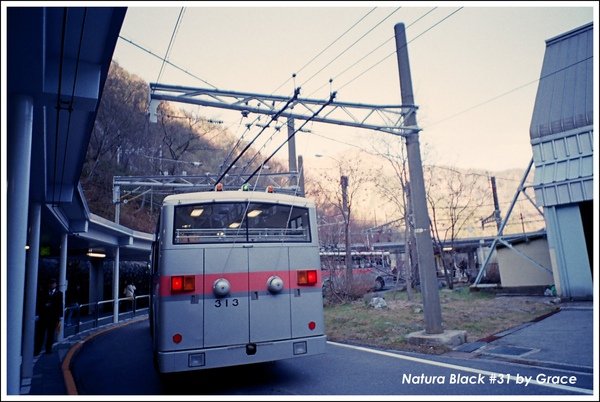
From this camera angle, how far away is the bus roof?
6.82 m

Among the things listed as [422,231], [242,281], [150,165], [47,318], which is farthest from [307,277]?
[150,165]

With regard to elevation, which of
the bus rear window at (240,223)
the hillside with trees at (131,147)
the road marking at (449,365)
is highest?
the hillside with trees at (131,147)

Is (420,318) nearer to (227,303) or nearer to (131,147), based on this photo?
(227,303)

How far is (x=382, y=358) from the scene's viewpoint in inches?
336

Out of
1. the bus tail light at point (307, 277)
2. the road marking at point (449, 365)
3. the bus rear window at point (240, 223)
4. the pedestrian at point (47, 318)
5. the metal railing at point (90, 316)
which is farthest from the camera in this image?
the metal railing at point (90, 316)

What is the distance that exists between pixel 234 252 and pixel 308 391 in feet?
8.27

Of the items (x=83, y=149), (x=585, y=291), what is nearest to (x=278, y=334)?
(x=83, y=149)

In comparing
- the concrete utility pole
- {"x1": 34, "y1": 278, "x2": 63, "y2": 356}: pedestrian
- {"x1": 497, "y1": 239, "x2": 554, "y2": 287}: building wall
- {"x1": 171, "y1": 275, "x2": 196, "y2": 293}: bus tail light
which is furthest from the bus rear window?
{"x1": 497, "y1": 239, "x2": 554, "y2": 287}: building wall

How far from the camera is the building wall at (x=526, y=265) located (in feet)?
61.5

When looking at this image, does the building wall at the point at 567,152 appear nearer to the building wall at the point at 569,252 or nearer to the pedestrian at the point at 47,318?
the building wall at the point at 569,252

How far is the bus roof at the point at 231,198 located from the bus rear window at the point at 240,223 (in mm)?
76

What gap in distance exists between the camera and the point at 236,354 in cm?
632

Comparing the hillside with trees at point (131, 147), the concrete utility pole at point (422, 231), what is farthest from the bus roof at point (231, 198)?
the hillside with trees at point (131, 147)

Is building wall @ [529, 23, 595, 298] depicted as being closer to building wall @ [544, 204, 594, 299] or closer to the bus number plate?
building wall @ [544, 204, 594, 299]
